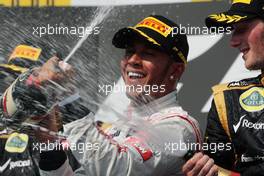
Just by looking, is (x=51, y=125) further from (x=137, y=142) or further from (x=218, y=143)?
(x=218, y=143)

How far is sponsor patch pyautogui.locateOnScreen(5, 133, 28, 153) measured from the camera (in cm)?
191

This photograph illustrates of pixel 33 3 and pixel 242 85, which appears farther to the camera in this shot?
pixel 33 3

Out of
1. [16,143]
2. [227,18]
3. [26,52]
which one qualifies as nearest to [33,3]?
[26,52]

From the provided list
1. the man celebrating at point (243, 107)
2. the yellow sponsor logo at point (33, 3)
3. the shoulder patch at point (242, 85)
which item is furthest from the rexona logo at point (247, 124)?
the yellow sponsor logo at point (33, 3)

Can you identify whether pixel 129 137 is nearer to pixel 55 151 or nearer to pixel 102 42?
pixel 55 151

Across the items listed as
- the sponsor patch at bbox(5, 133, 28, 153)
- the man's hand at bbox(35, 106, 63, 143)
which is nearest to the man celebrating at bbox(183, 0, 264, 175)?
the man's hand at bbox(35, 106, 63, 143)

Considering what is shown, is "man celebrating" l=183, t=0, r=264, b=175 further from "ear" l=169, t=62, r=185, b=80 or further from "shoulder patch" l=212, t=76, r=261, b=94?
"ear" l=169, t=62, r=185, b=80

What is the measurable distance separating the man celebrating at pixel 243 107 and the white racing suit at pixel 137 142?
0.06 meters

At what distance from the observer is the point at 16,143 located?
194cm

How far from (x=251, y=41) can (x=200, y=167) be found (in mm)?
348

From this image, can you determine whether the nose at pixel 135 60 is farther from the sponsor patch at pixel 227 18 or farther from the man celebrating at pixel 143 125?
the sponsor patch at pixel 227 18

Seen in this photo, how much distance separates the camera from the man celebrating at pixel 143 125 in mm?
1230

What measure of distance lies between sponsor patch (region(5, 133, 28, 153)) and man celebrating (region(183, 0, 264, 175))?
27.1 inches

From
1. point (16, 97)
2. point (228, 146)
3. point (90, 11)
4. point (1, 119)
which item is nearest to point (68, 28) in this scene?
point (90, 11)
